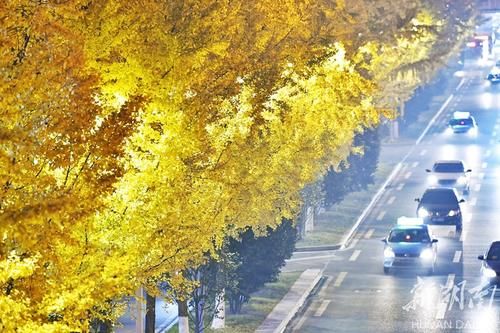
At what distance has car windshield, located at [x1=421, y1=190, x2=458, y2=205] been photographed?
170 ft

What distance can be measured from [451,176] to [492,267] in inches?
958

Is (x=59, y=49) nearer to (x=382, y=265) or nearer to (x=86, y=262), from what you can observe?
(x=86, y=262)

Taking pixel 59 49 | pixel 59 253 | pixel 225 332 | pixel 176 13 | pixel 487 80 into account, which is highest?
pixel 487 80

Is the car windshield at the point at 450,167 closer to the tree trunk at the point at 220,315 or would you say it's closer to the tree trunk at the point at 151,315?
the tree trunk at the point at 220,315

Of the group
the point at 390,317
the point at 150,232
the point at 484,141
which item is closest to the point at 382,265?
the point at 390,317

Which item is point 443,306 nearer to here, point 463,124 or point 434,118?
point 463,124

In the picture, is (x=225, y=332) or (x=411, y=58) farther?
(x=411, y=58)

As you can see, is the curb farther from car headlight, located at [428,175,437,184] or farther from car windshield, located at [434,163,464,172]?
car windshield, located at [434,163,464,172]

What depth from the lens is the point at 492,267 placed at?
133ft

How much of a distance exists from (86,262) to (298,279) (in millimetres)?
23061

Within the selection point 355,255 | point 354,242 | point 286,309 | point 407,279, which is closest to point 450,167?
point 354,242

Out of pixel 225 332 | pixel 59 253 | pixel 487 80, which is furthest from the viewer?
pixel 487 80

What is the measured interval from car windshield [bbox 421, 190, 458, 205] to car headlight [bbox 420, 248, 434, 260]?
7706 millimetres

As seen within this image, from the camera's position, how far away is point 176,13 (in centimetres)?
2877
